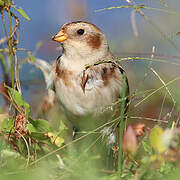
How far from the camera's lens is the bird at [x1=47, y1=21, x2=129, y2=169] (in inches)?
107

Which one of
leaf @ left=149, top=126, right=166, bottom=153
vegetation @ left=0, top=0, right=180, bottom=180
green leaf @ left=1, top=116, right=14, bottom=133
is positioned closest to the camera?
leaf @ left=149, top=126, right=166, bottom=153

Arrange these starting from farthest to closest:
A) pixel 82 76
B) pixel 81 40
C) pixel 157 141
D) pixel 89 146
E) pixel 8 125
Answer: pixel 81 40 → pixel 82 76 → pixel 8 125 → pixel 89 146 → pixel 157 141

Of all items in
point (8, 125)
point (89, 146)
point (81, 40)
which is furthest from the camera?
point (81, 40)

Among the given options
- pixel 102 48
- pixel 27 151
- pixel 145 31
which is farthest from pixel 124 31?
pixel 27 151

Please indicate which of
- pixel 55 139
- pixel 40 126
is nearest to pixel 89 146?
pixel 55 139

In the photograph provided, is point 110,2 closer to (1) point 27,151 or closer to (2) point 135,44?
(2) point 135,44

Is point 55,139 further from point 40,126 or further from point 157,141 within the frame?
point 157,141

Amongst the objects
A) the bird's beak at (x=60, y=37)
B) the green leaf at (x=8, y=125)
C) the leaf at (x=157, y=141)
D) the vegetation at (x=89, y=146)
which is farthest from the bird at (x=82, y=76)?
the leaf at (x=157, y=141)

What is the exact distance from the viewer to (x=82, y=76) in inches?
106

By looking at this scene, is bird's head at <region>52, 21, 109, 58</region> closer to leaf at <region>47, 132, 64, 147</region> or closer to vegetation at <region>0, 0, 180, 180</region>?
vegetation at <region>0, 0, 180, 180</region>

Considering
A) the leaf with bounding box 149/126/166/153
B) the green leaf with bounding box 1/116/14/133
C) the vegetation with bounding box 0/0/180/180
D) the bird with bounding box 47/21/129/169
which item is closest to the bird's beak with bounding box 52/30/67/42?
the bird with bounding box 47/21/129/169

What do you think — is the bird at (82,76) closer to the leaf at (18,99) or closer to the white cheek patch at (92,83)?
the white cheek patch at (92,83)

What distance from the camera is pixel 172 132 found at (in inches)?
57.0

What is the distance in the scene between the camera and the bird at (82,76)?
271 cm
